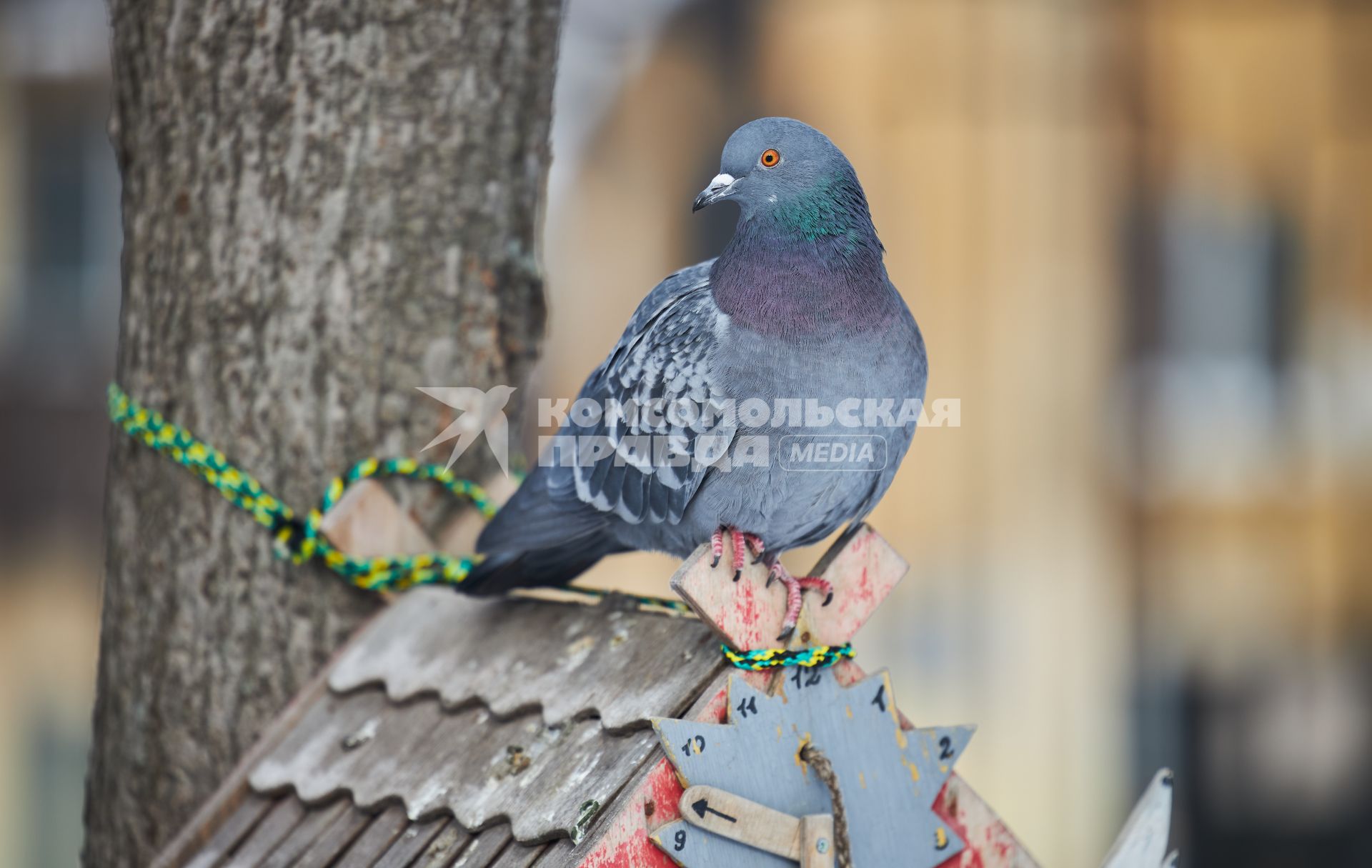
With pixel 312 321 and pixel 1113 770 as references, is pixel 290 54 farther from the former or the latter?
pixel 1113 770

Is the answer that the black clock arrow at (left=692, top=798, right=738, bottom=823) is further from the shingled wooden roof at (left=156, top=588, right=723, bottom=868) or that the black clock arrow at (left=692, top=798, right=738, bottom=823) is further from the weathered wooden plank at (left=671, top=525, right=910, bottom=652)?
the weathered wooden plank at (left=671, top=525, right=910, bottom=652)

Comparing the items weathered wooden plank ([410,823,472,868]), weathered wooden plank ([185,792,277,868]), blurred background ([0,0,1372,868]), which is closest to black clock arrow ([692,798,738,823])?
weathered wooden plank ([410,823,472,868])

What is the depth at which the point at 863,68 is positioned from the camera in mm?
7309

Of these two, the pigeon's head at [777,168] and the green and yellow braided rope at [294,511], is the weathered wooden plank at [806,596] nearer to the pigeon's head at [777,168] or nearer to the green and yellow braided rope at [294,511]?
the pigeon's head at [777,168]

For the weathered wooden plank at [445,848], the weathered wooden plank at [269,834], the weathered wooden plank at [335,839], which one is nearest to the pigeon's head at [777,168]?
the weathered wooden plank at [445,848]

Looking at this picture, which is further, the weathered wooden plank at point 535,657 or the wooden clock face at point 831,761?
the weathered wooden plank at point 535,657

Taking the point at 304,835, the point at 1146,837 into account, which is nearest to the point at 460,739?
the point at 304,835

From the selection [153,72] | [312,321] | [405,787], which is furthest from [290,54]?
[405,787]

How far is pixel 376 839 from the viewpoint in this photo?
195cm

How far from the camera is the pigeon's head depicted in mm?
1743

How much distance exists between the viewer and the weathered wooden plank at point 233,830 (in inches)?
84.9

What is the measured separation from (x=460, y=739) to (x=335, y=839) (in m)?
0.26

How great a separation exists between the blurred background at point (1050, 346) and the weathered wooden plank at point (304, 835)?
5.36 meters

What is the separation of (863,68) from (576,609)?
5841 millimetres
